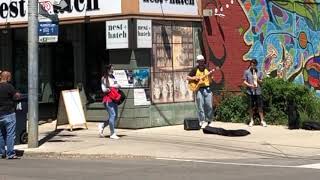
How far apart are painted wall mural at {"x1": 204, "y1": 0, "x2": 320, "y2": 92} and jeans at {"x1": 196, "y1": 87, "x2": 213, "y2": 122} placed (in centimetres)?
244

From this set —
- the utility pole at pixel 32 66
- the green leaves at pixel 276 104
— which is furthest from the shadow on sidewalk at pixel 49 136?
the green leaves at pixel 276 104

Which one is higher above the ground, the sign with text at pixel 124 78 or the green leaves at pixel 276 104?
the sign with text at pixel 124 78

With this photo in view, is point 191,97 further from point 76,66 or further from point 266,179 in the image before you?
point 266,179

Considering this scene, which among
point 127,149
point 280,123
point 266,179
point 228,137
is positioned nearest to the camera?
point 266,179

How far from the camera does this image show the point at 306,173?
1146cm

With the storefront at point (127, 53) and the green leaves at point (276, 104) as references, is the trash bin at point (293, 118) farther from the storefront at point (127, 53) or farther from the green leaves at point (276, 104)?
the storefront at point (127, 53)

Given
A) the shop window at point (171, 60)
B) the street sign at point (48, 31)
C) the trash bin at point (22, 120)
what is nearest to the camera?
the street sign at point (48, 31)

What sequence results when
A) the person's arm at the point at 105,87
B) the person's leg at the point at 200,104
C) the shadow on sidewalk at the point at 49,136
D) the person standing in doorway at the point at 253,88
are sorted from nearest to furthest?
the person's arm at the point at 105,87 < the shadow on sidewalk at the point at 49,136 < the person's leg at the point at 200,104 < the person standing in doorway at the point at 253,88

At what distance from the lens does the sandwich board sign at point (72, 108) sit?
18.9m

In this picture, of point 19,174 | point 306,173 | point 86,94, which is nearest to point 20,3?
point 86,94

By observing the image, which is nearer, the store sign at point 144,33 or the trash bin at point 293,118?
the store sign at point 144,33

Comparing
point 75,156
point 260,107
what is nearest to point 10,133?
point 75,156

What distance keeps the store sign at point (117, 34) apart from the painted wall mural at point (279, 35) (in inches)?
132

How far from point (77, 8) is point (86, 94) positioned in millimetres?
2717
